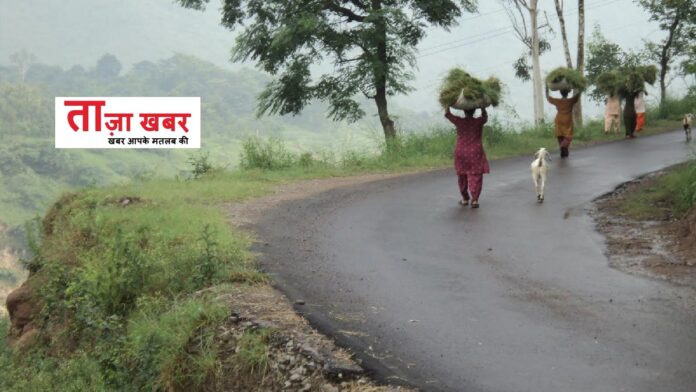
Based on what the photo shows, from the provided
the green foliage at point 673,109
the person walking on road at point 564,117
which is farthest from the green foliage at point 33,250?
the green foliage at point 673,109

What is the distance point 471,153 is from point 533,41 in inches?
735

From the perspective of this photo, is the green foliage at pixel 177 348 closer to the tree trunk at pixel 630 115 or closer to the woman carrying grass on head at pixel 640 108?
the tree trunk at pixel 630 115

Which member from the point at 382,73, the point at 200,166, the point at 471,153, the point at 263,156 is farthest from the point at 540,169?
the point at 382,73

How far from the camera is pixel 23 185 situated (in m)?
71.1

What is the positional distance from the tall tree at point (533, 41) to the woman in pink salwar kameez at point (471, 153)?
16.9 metres

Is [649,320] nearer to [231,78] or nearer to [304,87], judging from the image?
[304,87]

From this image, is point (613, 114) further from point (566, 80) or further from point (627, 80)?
point (566, 80)

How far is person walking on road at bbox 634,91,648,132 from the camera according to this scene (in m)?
24.7

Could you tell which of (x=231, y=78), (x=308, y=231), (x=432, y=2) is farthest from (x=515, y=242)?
(x=231, y=78)

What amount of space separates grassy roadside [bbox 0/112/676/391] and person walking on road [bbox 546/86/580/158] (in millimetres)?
8605

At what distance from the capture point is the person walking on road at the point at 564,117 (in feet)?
63.9

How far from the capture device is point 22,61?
15700cm

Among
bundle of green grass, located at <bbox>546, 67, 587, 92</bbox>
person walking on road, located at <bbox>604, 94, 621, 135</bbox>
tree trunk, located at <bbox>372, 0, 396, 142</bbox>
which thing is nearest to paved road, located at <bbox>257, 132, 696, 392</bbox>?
bundle of green grass, located at <bbox>546, 67, 587, 92</bbox>

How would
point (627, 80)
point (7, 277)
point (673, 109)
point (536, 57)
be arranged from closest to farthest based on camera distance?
point (627, 80), point (536, 57), point (673, 109), point (7, 277)
